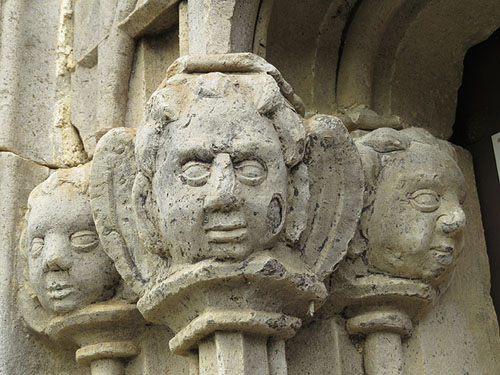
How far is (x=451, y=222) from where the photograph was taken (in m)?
2.01

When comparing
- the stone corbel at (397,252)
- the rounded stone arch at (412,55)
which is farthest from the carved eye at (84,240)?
the rounded stone arch at (412,55)

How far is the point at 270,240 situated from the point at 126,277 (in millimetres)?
386

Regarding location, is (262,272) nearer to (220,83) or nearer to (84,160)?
(220,83)

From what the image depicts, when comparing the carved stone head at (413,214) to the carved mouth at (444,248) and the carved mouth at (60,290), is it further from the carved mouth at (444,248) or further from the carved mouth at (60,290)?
the carved mouth at (60,290)

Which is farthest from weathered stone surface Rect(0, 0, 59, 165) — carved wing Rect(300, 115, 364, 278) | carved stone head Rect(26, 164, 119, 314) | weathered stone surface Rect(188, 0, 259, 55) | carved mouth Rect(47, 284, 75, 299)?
carved wing Rect(300, 115, 364, 278)

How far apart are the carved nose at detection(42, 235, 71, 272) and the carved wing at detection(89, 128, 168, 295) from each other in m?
0.14

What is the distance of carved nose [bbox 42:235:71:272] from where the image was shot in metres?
2.07

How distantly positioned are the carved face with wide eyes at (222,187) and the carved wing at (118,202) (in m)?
0.18

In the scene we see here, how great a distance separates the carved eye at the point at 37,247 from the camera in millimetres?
2115

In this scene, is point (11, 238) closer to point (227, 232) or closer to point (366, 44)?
point (227, 232)

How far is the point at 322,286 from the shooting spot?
186 cm

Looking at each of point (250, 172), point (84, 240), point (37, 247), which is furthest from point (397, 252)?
point (37, 247)

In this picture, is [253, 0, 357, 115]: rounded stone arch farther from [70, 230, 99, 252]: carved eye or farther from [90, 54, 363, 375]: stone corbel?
[70, 230, 99, 252]: carved eye

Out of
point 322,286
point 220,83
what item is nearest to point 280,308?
point 322,286
